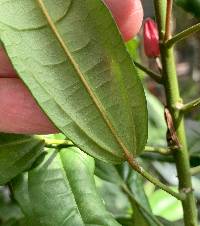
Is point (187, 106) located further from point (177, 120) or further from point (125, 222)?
point (125, 222)

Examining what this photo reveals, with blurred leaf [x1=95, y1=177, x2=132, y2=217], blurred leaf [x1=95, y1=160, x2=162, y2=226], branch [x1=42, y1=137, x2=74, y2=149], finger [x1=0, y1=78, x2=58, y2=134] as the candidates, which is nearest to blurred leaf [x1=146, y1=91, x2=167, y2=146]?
blurred leaf [x1=95, y1=160, x2=162, y2=226]

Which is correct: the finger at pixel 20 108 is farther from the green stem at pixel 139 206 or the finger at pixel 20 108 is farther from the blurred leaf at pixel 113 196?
the blurred leaf at pixel 113 196

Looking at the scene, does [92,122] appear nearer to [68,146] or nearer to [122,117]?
[122,117]

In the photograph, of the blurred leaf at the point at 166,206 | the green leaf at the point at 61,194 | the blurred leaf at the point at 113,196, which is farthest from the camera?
the blurred leaf at the point at 113,196

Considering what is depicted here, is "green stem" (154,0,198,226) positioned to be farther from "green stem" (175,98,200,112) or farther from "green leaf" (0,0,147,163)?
"green leaf" (0,0,147,163)

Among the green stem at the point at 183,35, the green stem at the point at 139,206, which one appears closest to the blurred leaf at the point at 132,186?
the green stem at the point at 139,206

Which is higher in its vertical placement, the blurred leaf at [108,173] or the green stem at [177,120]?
the green stem at [177,120]

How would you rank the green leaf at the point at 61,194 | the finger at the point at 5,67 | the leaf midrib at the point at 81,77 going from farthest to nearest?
the green leaf at the point at 61,194 < the finger at the point at 5,67 < the leaf midrib at the point at 81,77

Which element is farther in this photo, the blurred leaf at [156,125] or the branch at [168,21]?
the blurred leaf at [156,125]
